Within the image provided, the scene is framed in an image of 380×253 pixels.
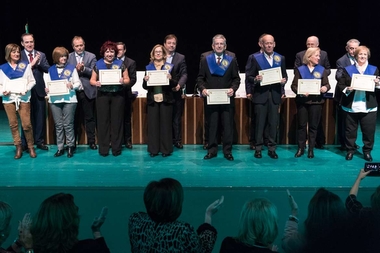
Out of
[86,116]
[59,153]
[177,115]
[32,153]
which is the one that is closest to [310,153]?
→ [177,115]

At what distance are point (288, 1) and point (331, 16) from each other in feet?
2.86

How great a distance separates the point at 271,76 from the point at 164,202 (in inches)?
162

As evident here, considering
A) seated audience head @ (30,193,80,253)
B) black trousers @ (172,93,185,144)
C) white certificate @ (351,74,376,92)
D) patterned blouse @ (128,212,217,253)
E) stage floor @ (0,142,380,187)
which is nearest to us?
seated audience head @ (30,193,80,253)

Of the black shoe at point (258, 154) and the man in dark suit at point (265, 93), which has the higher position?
the man in dark suit at point (265, 93)

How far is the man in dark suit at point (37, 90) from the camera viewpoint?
22.3 ft

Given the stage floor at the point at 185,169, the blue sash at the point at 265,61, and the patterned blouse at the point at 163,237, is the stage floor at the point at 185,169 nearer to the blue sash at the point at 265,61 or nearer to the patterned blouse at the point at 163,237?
the blue sash at the point at 265,61

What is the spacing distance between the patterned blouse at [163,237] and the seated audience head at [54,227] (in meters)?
0.32

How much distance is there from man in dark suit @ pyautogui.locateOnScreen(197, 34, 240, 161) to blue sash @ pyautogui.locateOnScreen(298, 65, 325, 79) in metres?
0.81

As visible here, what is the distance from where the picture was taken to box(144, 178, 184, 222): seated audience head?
2598mm

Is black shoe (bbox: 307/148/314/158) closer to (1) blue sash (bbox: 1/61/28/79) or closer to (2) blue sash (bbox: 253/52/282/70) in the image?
(2) blue sash (bbox: 253/52/282/70)

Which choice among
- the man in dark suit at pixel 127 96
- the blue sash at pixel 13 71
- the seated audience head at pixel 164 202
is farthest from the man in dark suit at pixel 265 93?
the seated audience head at pixel 164 202

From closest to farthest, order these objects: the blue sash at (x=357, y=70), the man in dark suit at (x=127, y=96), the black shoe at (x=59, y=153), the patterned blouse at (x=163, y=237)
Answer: the patterned blouse at (x=163, y=237), the blue sash at (x=357, y=70), the black shoe at (x=59, y=153), the man in dark suit at (x=127, y=96)

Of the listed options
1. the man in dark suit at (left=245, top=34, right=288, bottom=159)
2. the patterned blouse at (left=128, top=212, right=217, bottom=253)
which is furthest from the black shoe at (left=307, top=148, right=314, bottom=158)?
the patterned blouse at (left=128, top=212, right=217, bottom=253)

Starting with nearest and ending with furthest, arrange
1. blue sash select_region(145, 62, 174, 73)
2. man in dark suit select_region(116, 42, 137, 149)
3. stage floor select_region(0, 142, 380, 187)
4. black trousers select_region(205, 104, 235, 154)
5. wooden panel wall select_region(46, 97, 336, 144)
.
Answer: stage floor select_region(0, 142, 380, 187) < black trousers select_region(205, 104, 235, 154) < blue sash select_region(145, 62, 174, 73) < man in dark suit select_region(116, 42, 137, 149) < wooden panel wall select_region(46, 97, 336, 144)
